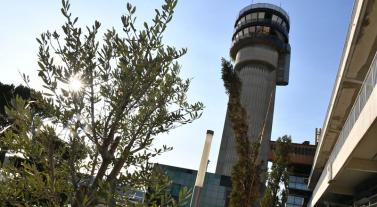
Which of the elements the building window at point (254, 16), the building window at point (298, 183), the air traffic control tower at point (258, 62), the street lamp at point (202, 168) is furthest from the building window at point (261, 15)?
the street lamp at point (202, 168)

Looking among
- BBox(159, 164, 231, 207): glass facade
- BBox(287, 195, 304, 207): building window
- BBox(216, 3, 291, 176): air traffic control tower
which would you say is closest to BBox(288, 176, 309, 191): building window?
BBox(287, 195, 304, 207): building window

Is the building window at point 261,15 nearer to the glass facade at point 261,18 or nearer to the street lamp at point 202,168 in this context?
the glass facade at point 261,18

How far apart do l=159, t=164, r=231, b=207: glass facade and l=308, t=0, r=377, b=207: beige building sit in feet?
90.4

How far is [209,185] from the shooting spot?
165 ft

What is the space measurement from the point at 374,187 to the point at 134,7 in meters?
16.3

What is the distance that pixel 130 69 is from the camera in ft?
16.6

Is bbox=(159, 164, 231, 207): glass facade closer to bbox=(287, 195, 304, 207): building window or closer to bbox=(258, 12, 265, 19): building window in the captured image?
bbox=(287, 195, 304, 207): building window

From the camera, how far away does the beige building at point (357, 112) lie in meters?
11.5

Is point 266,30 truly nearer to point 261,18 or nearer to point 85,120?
point 261,18

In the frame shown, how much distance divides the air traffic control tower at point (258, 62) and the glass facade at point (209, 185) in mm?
7840

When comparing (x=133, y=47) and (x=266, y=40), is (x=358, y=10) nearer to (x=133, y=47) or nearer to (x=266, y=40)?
(x=133, y=47)

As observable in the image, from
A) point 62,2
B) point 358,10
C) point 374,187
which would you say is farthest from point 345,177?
point 62,2

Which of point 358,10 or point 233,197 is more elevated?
point 358,10

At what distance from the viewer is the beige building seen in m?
11.5
